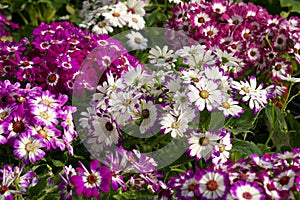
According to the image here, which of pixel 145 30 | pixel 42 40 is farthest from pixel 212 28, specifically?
pixel 42 40

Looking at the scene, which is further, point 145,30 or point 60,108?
point 145,30

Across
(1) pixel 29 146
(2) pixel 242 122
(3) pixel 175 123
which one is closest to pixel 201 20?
(2) pixel 242 122

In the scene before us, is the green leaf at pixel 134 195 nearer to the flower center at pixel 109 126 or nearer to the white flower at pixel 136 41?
the flower center at pixel 109 126

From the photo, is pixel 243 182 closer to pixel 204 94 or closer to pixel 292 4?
pixel 204 94

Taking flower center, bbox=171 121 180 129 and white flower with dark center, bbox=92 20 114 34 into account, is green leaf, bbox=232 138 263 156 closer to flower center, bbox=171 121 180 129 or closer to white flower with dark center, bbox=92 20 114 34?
flower center, bbox=171 121 180 129

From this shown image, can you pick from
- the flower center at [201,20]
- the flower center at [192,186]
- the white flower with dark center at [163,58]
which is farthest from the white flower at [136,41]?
the flower center at [192,186]

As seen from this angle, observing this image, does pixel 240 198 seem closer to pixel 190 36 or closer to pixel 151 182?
pixel 151 182

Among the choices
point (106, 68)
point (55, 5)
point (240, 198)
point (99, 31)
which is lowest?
point (55, 5)
